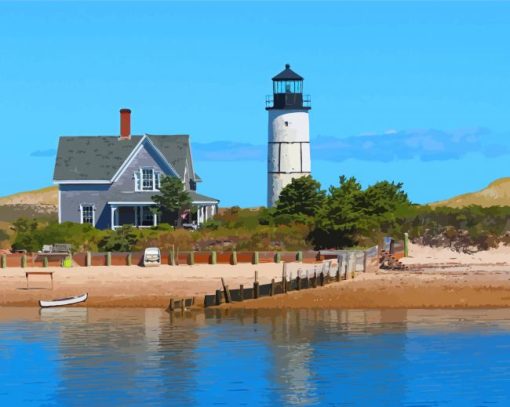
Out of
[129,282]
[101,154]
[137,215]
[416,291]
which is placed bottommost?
[416,291]

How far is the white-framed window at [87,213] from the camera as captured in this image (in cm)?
7744

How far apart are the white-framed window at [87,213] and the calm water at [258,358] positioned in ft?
98.6

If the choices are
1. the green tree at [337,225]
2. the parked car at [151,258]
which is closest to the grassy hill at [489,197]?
the green tree at [337,225]

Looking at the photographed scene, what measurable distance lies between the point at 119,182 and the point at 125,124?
4.90 m

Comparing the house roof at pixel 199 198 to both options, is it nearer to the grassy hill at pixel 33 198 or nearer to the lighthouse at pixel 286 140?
the lighthouse at pixel 286 140

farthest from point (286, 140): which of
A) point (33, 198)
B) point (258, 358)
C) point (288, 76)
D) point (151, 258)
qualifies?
point (33, 198)

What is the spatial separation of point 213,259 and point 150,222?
15983 millimetres

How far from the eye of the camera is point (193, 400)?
30625 mm

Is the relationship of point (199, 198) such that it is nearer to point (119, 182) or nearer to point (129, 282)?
point (119, 182)

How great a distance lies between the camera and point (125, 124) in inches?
3174

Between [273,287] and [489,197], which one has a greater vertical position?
[489,197]

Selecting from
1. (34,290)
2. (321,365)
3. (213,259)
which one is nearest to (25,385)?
(321,365)

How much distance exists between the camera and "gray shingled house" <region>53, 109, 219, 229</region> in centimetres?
7656

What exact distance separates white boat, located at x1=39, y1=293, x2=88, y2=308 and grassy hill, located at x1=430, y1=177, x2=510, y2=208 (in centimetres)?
10903
